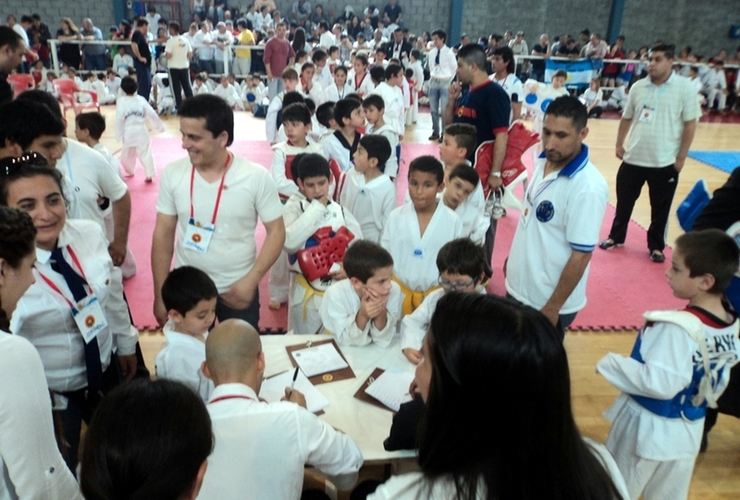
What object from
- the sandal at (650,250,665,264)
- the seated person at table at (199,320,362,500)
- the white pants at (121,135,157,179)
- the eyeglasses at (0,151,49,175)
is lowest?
the sandal at (650,250,665,264)

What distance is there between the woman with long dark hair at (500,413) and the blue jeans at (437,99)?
342 inches

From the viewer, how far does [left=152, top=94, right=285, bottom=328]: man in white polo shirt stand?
7.75ft

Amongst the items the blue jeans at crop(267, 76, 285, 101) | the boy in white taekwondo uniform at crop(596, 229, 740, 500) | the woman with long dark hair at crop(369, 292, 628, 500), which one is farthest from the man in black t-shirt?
the woman with long dark hair at crop(369, 292, 628, 500)

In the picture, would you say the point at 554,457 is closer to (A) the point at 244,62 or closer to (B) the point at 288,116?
(B) the point at 288,116

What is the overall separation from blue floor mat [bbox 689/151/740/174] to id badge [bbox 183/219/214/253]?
8.61m

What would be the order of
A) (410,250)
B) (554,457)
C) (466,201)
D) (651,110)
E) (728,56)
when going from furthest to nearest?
(728,56)
(651,110)
(466,201)
(410,250)
(554,457)

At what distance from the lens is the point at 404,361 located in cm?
241

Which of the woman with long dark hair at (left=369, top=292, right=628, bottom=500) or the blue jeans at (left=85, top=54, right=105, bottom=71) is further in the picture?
the blue jeans at (left=85, top=54, right=105, bottom=71)

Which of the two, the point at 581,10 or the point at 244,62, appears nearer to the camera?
the point at 244,62

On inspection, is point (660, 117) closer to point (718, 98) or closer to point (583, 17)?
point (718, 98)

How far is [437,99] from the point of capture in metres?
9.34

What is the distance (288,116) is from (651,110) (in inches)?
121

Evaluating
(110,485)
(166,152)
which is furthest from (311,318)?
(166,152)

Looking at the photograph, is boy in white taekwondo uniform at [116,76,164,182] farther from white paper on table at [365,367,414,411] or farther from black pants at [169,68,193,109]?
white paper on table at [365,367,414,411]
